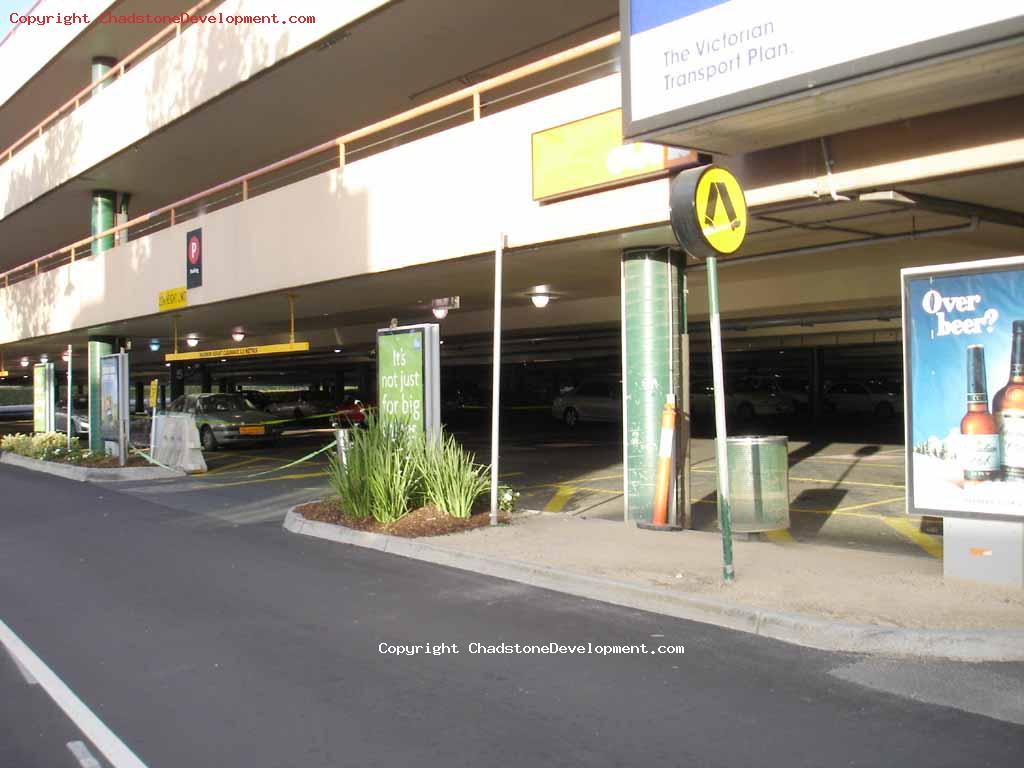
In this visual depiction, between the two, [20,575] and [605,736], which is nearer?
[605,736]

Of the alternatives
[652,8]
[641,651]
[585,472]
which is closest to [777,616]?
[641,651]

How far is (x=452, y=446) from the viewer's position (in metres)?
11.4

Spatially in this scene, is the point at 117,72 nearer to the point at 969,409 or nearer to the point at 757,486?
the point at 757,486

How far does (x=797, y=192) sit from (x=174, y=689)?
258 inches

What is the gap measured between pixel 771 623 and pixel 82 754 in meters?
4.49

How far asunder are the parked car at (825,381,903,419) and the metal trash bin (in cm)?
3012

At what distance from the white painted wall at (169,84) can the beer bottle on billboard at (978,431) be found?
9.25 metres

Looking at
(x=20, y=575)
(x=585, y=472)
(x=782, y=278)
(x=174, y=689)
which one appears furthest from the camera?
(x=585, y=472)

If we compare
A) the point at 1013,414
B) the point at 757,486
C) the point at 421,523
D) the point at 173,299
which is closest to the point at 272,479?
the point at 173,299

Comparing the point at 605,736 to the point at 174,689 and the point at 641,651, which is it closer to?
the point at 641,651

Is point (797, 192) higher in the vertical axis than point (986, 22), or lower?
lower

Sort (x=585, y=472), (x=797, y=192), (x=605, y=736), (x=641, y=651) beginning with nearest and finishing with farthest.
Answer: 1. (x=605, y=736)
2. (x=641, y=651)
3. (x=797, y=192)
4. (x=585, y=472)

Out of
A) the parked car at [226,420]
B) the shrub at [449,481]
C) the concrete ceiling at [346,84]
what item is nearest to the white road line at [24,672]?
the shrub at [449,481]

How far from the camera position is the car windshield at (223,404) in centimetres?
2566
